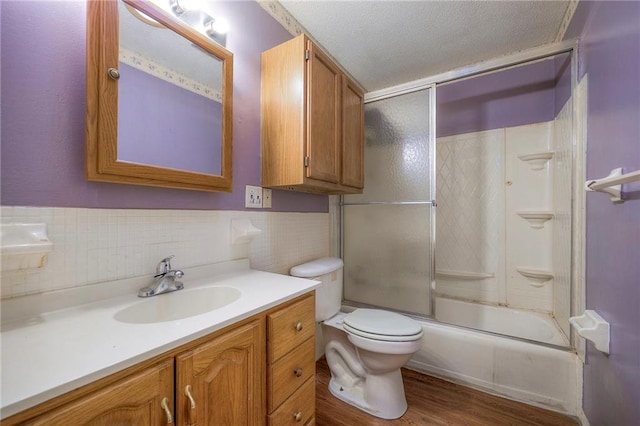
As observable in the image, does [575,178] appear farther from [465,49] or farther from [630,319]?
[465,49]

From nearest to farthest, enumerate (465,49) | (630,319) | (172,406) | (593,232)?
(172,406), (630,319), (593,232), (465,49)

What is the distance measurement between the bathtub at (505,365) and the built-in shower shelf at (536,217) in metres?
0.73

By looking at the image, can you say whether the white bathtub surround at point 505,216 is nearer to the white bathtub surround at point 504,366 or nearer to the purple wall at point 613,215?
the white bathtub surround at point 504,366

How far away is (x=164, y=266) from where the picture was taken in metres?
0.96

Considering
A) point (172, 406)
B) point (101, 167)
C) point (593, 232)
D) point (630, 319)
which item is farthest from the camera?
point (593, 232)

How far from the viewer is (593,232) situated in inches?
49.6

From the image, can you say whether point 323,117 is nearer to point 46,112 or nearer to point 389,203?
point 389,203

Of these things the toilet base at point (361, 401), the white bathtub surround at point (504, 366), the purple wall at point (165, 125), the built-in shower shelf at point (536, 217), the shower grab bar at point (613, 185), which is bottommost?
the toilet base at point (361, 401)

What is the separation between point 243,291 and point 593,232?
1665mm

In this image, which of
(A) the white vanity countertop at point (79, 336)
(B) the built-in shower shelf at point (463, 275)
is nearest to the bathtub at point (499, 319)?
(B) the built-in shower shelf at point (463, 275)

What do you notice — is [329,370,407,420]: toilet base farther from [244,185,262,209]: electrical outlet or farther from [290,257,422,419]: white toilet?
[244,185,262,209]: electrical outlet

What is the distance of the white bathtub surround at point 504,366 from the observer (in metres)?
1.43

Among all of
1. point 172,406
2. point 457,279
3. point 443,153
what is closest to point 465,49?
point 443,153

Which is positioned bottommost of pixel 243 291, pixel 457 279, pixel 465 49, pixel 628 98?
pixel 457 279
